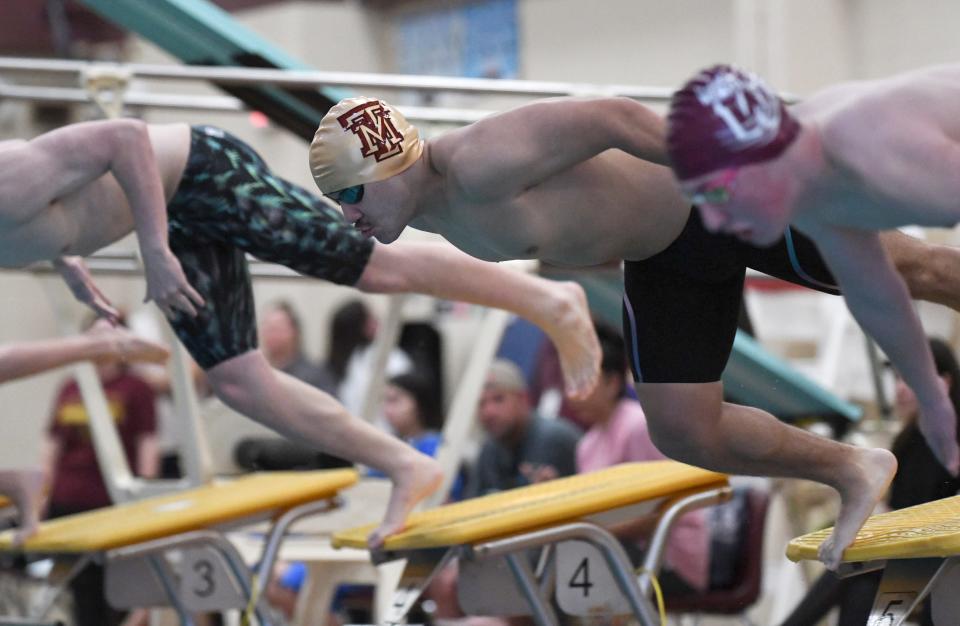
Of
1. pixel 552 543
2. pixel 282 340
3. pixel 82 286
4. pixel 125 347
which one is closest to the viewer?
pixel 552 543

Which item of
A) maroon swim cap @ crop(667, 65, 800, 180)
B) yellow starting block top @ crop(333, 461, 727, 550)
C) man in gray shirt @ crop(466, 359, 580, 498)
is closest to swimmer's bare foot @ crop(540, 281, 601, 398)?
yellow starting block top @ crop(333, 461, 727, 550)

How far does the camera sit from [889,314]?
2.64 metres

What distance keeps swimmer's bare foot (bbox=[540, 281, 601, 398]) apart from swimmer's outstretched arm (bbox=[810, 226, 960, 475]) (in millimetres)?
1758

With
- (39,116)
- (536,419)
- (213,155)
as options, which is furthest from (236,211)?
(39,116)

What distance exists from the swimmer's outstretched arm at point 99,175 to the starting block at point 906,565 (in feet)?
5.61

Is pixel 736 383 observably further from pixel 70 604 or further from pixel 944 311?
pixel 70 604

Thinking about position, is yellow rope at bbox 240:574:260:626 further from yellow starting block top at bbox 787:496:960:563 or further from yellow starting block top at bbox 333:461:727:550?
yellow starting block top at bbox 787:496:960:563

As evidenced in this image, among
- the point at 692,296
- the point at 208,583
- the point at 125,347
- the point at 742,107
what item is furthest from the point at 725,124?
the point at 125,347

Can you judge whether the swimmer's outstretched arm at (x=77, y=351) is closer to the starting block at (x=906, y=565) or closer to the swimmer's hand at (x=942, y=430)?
the starting block at (x=906, y=565)

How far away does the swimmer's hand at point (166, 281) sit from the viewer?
375 cm

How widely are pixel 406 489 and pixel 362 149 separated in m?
1.39

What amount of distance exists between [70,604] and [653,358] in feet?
13.6

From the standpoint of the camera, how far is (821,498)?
233 inches

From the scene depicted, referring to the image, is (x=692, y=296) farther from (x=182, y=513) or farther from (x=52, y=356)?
(x=52, y=356)
